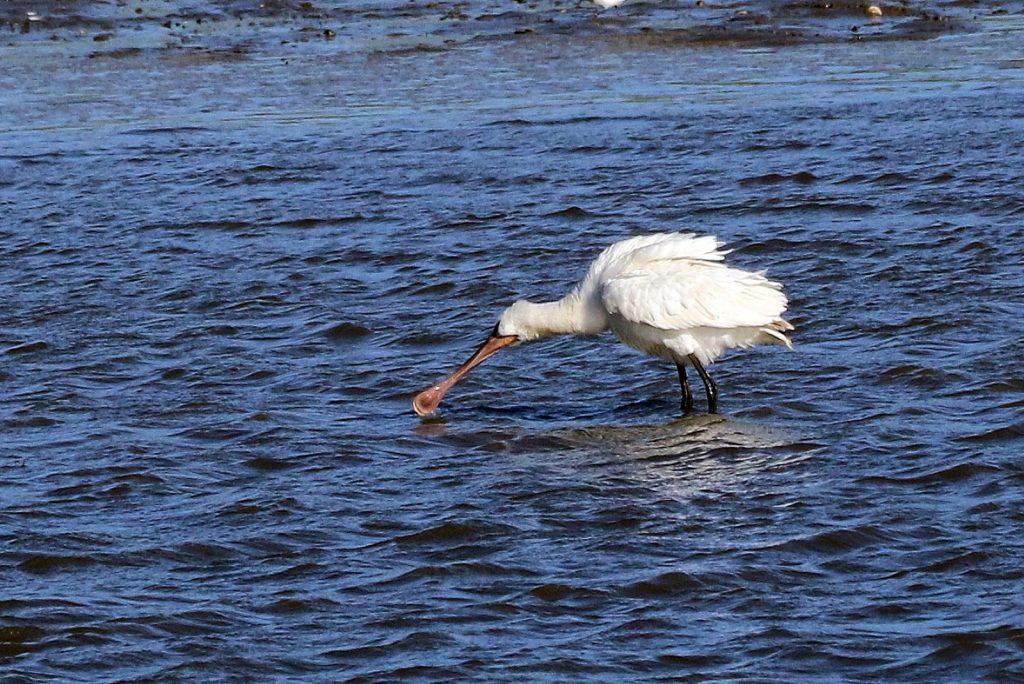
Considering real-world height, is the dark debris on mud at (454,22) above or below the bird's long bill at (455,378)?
above

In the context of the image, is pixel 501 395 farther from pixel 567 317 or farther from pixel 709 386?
pixel 709 386

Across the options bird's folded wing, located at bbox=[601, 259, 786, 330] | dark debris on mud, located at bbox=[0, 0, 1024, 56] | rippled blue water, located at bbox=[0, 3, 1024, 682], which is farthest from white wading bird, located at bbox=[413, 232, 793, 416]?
dark debris on mud, located at bbox=[0, 0, 1024, 56]

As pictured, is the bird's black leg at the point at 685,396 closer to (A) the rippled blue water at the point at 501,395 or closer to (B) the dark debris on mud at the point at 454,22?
(A) the rippled blue water at the point at 501,395

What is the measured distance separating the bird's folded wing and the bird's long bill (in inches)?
29.4

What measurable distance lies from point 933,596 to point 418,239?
676 centimetres

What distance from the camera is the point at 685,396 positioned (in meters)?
9.15

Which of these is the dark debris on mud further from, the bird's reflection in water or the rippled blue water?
the bird's reflection in water

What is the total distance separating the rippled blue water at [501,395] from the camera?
6297mm

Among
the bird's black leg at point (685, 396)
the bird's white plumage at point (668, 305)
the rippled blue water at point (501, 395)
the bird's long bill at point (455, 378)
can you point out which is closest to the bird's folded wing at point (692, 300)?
the bird's white plumage at point (668, 305)

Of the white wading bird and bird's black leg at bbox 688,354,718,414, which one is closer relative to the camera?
the white wading bird

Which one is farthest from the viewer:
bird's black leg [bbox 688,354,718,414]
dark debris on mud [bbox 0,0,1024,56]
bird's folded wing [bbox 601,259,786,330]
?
dark debris on mud [bbox 0,0,1024,56]

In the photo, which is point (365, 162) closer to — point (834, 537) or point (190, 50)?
point (190, 50)

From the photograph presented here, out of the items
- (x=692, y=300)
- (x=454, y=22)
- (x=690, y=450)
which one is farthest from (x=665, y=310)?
(x=454, y=22)

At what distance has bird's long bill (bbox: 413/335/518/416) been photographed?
9086 millimetres
